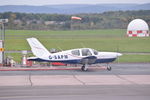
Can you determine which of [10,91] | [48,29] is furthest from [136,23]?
[10,91]

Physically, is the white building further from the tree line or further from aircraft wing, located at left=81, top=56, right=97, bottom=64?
aircraft wing, located at left=81, top=56, right=97, bottom=64

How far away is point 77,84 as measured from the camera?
19266mm

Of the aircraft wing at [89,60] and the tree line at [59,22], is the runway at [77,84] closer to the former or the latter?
the aircraft wing at [89,60]

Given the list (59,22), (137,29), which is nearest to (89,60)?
(137,29)

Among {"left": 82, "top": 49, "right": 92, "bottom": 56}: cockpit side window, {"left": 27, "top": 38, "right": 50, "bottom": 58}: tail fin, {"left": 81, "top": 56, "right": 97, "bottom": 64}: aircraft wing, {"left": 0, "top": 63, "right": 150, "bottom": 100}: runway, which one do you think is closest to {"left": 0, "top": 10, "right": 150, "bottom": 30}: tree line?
{"left": 27, "top": 38, "right": 50, "bottom": 58}: tail fin

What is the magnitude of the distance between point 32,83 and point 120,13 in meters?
106

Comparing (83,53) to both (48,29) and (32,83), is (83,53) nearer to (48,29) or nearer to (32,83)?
(32,83)

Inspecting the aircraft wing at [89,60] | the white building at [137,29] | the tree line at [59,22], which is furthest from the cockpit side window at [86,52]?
the tree line at [59,22]

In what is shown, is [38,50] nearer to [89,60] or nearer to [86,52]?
[86,52]

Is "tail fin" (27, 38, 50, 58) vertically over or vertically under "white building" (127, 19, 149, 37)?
under

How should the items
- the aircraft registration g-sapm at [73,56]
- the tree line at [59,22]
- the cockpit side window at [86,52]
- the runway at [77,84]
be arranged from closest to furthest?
the runway at [77,84]
the aircraft registration g-sapm at [73,56]
the cockpit side window at [86,52]
the tree line at [59,22]

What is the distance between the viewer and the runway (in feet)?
50.3

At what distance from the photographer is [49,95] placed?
15508 mm

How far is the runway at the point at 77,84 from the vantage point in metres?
15.3
